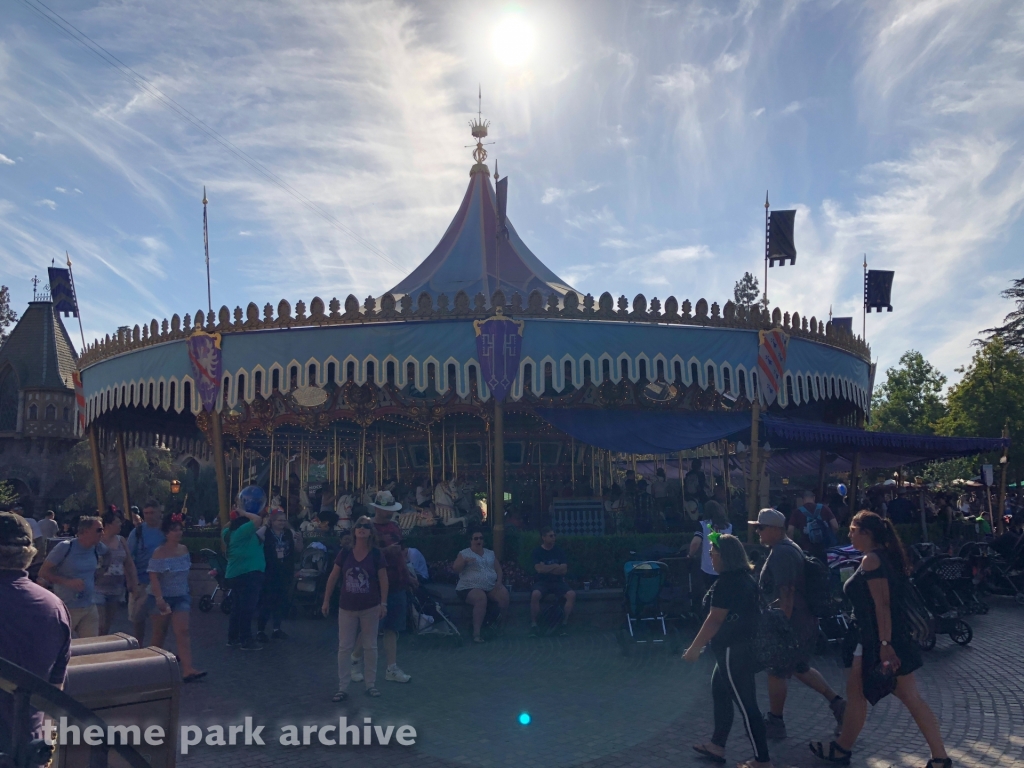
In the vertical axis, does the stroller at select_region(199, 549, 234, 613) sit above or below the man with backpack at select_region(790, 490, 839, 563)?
below

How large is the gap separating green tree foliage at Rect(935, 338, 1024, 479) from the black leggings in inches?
1159

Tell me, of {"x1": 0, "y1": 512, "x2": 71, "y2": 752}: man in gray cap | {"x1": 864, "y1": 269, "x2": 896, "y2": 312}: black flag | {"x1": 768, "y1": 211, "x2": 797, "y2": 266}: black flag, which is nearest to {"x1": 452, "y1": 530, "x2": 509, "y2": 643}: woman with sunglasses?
{"x1": 0, "y1": 512, "x2": 71, "y2": 752}: man in gray cap

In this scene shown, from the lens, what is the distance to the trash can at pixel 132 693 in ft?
13.0

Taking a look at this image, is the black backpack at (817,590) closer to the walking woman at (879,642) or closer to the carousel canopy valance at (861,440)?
the walking woman at (879,642)

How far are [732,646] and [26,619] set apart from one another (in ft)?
13.7

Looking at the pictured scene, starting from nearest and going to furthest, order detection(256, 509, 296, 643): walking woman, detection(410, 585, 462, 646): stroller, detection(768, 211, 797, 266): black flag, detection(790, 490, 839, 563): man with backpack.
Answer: detection(410, 585, 462, 646): stroller → detection(256, 509, 296, 643): walking woman → detection(790, 490, 839, 563): man with backpack → detection(768, 211, 797, 266): black flag

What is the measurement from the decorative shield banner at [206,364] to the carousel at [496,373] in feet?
0.09

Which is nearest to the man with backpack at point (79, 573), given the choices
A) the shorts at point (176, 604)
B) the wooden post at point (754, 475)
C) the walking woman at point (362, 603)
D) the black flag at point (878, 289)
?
the shorts at point (176, 604)

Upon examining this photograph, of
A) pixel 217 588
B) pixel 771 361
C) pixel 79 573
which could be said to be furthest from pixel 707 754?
pixel 217 588

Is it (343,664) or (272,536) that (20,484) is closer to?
(272,536)

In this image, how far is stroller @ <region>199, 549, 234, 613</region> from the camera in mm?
11688

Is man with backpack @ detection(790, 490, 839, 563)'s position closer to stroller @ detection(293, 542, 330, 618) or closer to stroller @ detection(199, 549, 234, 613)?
stroller @ detection(293, 542, 330, 618)

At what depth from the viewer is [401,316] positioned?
13.5 m

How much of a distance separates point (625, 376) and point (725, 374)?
1741 millimetres
